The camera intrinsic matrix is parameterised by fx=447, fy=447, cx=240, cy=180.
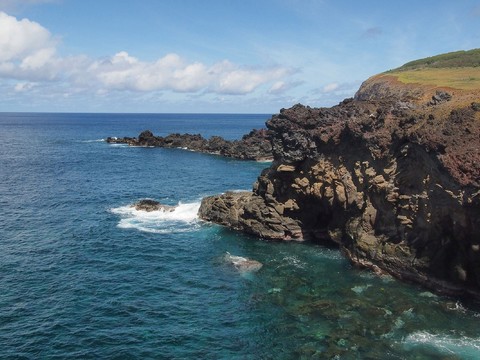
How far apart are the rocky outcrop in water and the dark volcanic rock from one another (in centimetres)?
6096

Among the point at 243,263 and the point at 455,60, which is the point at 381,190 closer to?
the point at 243,263

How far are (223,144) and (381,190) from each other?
110223 millimetres

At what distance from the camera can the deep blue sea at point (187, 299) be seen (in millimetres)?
34250

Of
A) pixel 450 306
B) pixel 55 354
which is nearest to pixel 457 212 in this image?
pixel 450 306

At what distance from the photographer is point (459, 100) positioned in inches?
1912

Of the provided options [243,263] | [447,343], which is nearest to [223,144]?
[243,263]

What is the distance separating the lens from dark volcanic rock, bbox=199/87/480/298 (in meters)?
40.2

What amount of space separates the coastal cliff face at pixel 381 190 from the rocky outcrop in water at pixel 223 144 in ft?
200

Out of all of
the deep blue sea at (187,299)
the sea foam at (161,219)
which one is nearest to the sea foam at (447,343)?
the deep blue sea at (187,299)

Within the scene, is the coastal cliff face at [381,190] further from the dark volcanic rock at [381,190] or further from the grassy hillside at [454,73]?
the grassy hillside at [454,73]

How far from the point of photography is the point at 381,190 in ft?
157

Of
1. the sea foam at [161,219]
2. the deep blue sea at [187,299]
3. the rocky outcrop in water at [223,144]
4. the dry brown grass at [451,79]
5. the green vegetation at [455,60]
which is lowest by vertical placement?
the deep blue sea at [187,299]

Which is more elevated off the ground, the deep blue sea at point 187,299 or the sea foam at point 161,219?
the sea foam at point 161,219

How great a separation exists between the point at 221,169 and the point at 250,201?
57.2 metres
